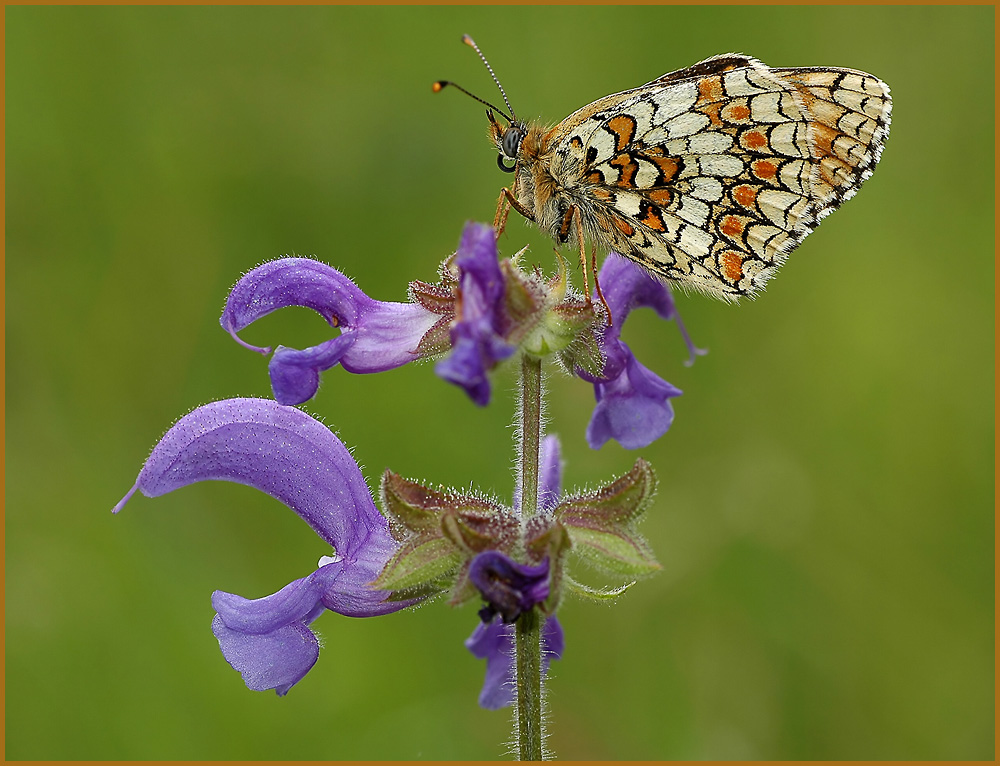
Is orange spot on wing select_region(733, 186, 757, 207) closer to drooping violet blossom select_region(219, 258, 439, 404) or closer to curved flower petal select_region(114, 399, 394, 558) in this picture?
drooping violet blossom select_region(219, 258, 439, 404)

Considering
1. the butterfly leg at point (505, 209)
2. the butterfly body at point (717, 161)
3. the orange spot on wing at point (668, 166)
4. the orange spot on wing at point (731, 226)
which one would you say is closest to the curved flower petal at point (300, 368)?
the butterfly leg at point (505, 209)

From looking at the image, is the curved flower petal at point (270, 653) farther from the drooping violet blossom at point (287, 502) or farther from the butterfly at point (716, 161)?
the butterfly at point (716, 161)

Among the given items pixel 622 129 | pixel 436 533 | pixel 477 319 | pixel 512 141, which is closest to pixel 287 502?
pixel 436 533

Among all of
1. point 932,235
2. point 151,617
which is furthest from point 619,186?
point 932,235

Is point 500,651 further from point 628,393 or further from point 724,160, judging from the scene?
point 724,160

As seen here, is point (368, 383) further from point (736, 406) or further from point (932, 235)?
point (932, 235)

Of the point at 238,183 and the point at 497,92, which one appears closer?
the point at 238,183

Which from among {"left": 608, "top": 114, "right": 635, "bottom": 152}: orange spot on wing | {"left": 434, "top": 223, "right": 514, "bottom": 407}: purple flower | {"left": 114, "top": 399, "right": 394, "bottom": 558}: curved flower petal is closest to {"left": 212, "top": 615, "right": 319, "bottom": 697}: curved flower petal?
{"left": 114, "top": 399, "right": 394, "bottom": 558}: curved flower petal
